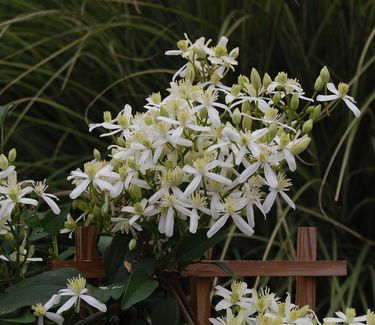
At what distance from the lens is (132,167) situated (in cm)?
105

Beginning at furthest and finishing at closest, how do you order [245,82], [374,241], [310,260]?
[374,241], [310,260], [245,82]

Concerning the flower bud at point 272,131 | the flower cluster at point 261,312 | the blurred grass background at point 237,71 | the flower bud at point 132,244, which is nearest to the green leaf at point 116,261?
the flower bud at point 132,244

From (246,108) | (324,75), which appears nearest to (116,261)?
(246,108)

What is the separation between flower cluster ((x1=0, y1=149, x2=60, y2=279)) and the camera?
1.04 meters

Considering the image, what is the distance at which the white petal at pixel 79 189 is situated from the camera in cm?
105

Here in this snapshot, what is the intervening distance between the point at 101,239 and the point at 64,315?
0.13m

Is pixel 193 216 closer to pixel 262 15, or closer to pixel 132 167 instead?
pixel 132 167

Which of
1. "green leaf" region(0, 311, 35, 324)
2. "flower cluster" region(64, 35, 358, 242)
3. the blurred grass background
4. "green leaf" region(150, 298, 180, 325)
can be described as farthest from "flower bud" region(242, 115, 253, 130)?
the blurred grass background

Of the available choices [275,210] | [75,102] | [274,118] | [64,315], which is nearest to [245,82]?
[274,118]

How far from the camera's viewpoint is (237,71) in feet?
7.69

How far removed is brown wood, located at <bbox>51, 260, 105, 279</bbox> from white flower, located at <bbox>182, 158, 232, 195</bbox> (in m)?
0.20

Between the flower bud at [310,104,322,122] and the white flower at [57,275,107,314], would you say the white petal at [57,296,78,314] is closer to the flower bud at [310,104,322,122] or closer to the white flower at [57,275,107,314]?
the white flower at [57,275,107,314]

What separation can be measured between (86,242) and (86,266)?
0.04 m

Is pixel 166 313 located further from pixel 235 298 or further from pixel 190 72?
pixel 190 72
